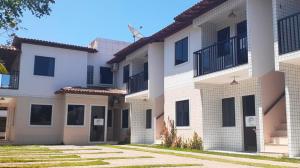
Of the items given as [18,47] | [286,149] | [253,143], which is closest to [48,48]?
[18,47]

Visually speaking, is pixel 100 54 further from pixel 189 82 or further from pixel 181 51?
pixel 189 82

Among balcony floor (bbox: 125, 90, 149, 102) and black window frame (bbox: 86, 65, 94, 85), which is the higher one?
black window frame (bbox: 86, 65, 94, 85)

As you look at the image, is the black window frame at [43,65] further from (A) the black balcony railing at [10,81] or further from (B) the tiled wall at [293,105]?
(B) the tiled wall at [293,105]

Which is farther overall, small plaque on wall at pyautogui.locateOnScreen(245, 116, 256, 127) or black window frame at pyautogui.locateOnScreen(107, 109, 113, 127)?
black window frame at pyautogui.locateOnScreen(107, 109, 113, 127)

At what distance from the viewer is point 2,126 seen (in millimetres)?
34094

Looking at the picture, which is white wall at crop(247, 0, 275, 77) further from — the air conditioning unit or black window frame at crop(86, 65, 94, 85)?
black window frame at crop(86, 65, 94, 85)

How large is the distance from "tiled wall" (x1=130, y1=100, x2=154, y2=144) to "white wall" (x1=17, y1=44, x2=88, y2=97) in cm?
523

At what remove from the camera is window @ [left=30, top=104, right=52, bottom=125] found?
956 inches

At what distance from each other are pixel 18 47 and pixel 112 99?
7.76 meters

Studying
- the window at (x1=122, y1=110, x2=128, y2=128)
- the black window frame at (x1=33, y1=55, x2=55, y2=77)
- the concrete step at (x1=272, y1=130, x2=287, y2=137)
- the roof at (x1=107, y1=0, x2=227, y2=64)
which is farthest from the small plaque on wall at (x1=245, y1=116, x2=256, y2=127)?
the black window frame at (x1=33, y1=55, x2=55, y2=77)

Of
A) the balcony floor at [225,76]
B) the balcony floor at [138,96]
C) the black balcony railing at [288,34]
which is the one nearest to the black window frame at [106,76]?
the balcony floor at [138,96]

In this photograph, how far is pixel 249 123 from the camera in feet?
49.9

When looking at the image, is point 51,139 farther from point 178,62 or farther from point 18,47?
point 178,62

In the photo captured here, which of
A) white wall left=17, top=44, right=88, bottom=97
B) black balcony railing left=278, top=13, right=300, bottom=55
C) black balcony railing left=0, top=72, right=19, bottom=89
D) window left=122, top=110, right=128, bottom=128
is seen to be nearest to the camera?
black balcony railing left=278, top=13, right=300, bottom=55
